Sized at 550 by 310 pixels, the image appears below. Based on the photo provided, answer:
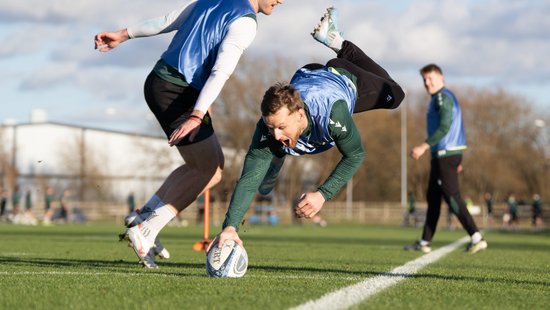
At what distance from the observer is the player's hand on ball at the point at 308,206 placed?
19.1 feet

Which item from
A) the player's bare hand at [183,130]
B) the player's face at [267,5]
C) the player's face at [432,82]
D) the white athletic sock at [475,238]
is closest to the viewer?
the player's bare hand at [183,130]

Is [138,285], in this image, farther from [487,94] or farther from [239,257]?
[487,94]

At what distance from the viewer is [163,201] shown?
7934mm

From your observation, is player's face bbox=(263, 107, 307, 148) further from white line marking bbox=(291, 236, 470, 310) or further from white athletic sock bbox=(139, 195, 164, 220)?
white athletic sock bbox=(139, 195, 164, 220)

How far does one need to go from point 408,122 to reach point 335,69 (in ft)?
214

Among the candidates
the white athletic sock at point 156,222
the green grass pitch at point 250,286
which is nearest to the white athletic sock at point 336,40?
the green grass pitch at point 250,286

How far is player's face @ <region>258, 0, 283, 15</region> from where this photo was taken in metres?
7.29

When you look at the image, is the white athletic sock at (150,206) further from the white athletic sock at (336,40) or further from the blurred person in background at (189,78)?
the white athletic sock at (336,40)

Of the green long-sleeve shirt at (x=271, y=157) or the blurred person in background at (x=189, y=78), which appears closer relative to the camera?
the green long-sleeve shirt at (x=271, y=157)

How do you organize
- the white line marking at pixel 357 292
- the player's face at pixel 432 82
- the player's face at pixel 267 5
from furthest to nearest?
1. the player's face at pixel 432 82
2. the player's face at pixel 267 5
3. the white line marking at pixel 357 292

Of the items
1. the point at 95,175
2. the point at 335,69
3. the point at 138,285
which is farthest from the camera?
the point at 95,175

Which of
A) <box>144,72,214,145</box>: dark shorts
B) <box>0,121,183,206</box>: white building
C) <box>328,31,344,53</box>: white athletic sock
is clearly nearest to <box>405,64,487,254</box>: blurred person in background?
<box>328,31,344,53</box>: white athletic sock

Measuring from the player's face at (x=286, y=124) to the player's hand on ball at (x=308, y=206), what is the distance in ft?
1.35

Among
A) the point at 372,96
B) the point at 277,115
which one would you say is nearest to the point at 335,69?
the point at 372,96
